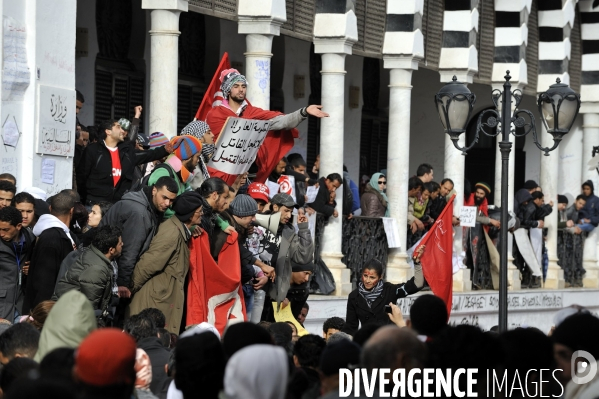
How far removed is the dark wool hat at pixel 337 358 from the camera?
5641 mm

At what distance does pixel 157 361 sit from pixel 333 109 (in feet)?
30.2

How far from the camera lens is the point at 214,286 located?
10.2 metres

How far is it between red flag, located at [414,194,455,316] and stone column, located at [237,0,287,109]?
2.81 m

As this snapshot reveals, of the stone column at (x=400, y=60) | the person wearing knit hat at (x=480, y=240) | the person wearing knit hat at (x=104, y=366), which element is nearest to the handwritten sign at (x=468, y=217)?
the person wearing knit hat at (x=480, y=240)

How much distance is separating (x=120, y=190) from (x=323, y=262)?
4.89 meters

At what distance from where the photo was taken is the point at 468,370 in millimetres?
5496

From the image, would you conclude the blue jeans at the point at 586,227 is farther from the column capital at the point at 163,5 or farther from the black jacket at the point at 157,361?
the black jacket at the point at 157,361

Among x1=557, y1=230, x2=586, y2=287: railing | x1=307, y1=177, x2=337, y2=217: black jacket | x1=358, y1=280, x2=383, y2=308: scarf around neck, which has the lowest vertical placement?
x1=557, y1=230, x2=586, y2=287: railing

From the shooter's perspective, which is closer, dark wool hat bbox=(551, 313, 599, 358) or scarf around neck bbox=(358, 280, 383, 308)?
dark wool hat bbox=(551, 313, 599, 358)

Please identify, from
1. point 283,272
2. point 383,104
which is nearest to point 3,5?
point 283,272

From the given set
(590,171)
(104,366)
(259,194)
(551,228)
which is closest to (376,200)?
(259,194)

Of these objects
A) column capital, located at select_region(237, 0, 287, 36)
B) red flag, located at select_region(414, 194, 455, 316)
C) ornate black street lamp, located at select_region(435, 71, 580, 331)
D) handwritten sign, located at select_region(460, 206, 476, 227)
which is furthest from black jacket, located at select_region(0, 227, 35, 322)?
handwritten sign, located at select_region(460, 206, 476, 227)

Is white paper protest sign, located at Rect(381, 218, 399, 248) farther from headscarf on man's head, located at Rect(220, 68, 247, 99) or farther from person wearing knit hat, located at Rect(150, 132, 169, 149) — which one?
person wearing knit hat, located at Rect(150, 132, 169, 149)

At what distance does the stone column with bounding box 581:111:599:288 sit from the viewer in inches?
926
